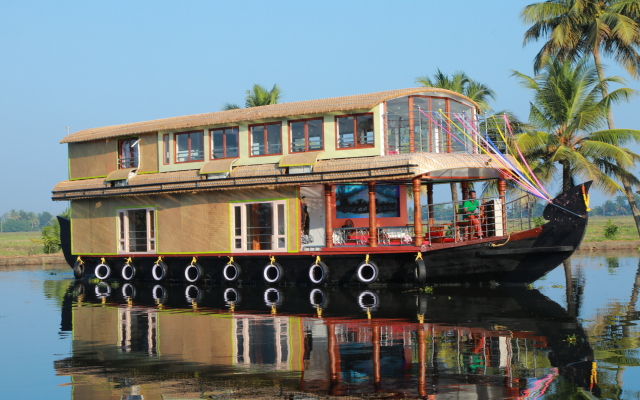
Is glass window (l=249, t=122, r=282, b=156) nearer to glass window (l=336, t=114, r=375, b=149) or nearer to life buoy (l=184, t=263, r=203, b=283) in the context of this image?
glass window (l=336, t=114, r=375, b=149)

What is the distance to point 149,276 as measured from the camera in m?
20.9

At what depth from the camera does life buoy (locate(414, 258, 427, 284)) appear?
16.0 metres

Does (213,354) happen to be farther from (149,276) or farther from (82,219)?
(82,219)

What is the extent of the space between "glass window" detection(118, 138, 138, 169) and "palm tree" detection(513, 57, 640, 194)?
12577mm

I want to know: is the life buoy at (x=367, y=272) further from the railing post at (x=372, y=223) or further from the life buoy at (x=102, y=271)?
the life buoy at (x=102, y=271)

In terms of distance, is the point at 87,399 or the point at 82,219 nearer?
the point at 87,399

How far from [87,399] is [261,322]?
5.11m

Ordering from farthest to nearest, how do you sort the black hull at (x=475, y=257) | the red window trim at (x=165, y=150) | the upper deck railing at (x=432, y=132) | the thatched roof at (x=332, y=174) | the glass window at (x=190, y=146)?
the red window trim at (x=165, y=150) < the glass window at (x=190, y=146) < the upper deck railing at (x=432, y=132) < the thatched roof at (x=332, y=174) < the black hull at (x=475, y=257)

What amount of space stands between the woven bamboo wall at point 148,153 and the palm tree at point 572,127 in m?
12.0

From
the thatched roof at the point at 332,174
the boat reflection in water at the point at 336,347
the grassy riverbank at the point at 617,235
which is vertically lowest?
the boat reflection in water at the point at 336,347

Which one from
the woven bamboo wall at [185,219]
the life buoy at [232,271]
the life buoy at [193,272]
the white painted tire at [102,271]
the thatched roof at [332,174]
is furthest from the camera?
the white painted tire at [102,271]

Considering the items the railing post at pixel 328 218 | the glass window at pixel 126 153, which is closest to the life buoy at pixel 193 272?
the glass window at pixel 126 153

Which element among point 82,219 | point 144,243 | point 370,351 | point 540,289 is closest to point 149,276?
point 144,243

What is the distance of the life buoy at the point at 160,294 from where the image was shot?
54.8 feet
